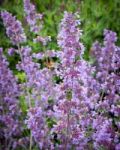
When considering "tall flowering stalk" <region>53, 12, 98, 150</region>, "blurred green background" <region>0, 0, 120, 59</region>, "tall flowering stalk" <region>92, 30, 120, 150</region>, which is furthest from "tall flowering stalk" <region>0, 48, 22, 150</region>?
"blurred green background" <region>0, 0, 120, 59</region>

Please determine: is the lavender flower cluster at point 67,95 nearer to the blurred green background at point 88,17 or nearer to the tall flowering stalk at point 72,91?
Answer: the tall flowering stalk at point 72,91

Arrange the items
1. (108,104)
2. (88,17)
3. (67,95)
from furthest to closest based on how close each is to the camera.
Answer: (88,17) < (108,104) < (67,95)

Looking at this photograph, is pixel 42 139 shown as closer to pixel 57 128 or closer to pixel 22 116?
pixel 57 128

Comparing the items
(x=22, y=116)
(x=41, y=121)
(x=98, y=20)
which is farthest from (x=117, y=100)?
(x=98, y=20)

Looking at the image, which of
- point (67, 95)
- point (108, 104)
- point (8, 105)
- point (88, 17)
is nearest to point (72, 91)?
point (67, 95)

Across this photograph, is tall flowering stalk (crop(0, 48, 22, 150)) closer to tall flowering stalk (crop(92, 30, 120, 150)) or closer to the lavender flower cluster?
the lavender flower cluster

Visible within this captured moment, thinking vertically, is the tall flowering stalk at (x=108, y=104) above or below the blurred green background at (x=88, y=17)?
below

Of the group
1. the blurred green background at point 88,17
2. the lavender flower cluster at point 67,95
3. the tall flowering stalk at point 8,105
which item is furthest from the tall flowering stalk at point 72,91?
the blurred green background at point 88,17

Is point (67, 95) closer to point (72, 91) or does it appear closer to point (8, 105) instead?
point (72, 91)
